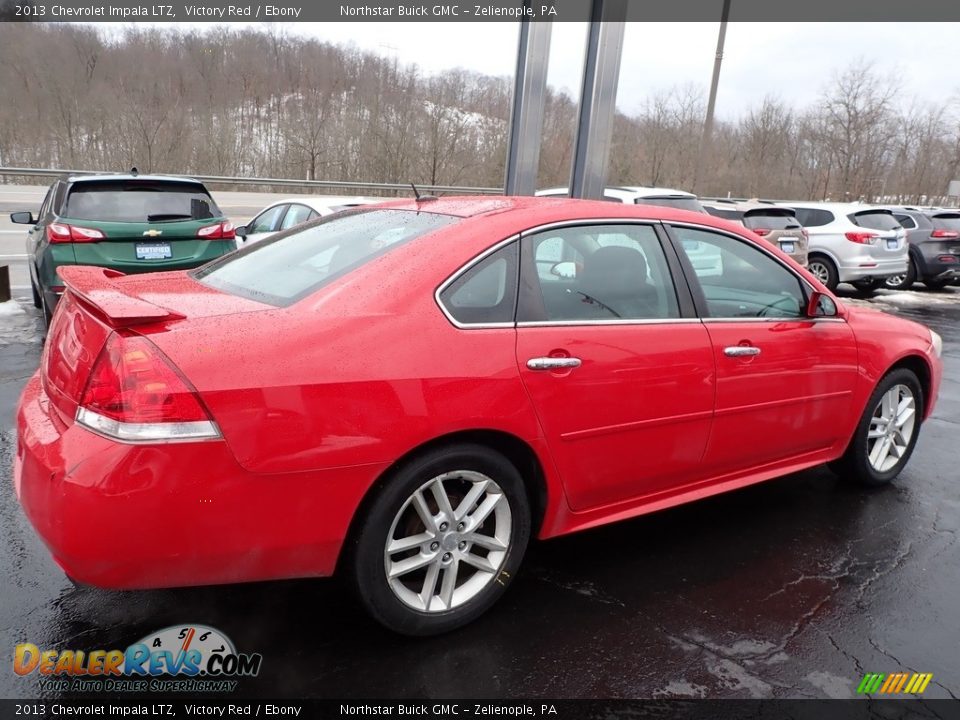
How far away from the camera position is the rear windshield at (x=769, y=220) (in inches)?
482

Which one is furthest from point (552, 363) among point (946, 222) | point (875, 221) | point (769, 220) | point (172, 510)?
point (946, 222)

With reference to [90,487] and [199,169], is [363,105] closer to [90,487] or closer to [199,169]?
[199,169]

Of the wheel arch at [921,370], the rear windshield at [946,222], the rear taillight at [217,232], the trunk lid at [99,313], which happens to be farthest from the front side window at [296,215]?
the rear windshield at [946,222]

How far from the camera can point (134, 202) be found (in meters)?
6.86

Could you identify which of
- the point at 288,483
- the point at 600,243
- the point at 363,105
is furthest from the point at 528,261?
the point at 363,105

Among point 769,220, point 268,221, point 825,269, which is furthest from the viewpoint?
point 825,269

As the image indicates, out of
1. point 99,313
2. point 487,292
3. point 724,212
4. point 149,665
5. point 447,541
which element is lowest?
point 149,665

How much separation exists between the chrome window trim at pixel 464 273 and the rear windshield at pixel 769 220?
419 inches

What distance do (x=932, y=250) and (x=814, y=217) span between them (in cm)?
328

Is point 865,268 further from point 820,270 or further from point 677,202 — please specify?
point 677,202

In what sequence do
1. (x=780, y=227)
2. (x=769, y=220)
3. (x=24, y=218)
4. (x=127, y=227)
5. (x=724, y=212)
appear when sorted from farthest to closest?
(x=724, y=212) → (x=769, y=220) → (x=780, y=227) → (x=24, y=218) → (x=127, y=227)

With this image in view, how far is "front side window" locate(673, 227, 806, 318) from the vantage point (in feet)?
10.8

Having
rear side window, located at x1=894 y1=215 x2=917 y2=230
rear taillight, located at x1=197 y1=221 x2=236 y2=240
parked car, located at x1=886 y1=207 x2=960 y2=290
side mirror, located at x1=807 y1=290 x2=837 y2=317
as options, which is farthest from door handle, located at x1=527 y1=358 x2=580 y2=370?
rear side window, located at x1=894 y1=215 x2=917 y2=230

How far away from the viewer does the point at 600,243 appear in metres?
3.05
